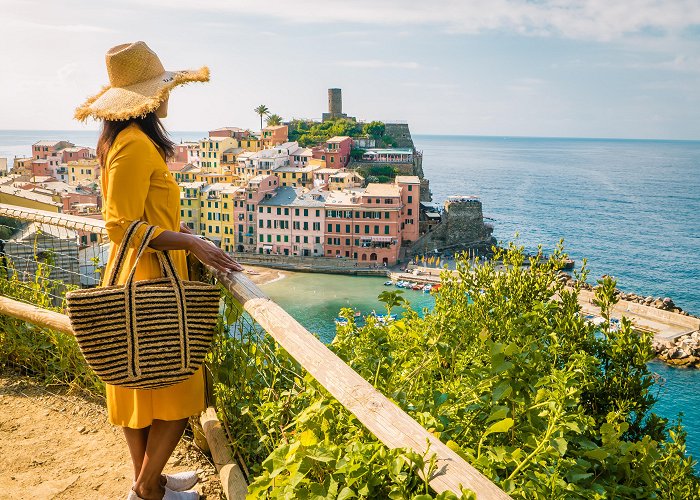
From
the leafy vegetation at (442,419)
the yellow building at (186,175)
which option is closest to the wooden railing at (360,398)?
the leafy vegetation at (442,419)

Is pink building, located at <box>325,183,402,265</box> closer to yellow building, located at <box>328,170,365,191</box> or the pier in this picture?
yellow building, located at <box>328,170,365,191</box>

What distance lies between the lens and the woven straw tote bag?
5.48 ft

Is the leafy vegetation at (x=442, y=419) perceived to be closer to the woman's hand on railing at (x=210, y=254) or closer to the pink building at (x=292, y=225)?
the woman's hand on railing at (x=210, y=254)

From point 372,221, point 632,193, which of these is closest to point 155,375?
point 372,221

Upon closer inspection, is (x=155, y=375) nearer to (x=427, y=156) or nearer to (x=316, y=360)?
(x=316, y=360)

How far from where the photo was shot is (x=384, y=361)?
1726mm

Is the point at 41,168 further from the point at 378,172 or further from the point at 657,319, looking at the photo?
the point at 657,319

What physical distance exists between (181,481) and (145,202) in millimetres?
890

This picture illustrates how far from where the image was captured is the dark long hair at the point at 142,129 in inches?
70.7

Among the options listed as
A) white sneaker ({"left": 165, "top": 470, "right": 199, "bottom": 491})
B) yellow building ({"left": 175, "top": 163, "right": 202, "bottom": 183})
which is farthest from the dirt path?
yellow building ({"left": 175, "top": 163, "right": 202, "bottom": 183})

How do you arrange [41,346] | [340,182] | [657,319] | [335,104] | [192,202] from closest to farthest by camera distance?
[41,346], [657,319], [192,202], [340,182], [335,104]

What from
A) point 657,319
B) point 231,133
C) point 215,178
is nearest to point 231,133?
point 231,133

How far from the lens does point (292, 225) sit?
36.4 m

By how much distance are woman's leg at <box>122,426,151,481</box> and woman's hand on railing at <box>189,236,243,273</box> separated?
1.82 feet
